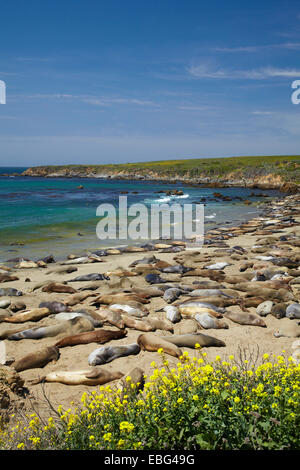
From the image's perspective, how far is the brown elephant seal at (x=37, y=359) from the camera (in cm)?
522

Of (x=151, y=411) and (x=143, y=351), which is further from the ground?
(x=151, y=411)

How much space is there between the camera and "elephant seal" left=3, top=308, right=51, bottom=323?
22.8 feet

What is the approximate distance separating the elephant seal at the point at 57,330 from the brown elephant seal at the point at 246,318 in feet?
9.88

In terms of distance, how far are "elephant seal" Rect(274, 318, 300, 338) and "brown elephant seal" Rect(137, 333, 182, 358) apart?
2127mm

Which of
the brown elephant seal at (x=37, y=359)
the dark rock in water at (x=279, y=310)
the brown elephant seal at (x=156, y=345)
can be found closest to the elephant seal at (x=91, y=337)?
the brown elephant seal at (x=37, y=359)

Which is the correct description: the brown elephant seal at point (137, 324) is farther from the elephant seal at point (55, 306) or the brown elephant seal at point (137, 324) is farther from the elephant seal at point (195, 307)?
the elephant seal at point (55, 306)

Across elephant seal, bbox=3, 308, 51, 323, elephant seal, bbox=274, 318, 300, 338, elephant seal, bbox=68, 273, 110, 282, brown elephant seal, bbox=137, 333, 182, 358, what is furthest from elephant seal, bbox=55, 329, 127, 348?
elephant seal, bbox=68, 273, 110, 282

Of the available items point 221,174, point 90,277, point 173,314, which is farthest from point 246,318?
point 221,174

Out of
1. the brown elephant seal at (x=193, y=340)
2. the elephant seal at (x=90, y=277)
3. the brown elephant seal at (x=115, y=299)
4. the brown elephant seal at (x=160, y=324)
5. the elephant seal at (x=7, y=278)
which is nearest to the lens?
the brown elephant seal at (x=193, y=340)

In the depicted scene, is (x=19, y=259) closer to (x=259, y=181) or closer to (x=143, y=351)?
(x=143, y=351)

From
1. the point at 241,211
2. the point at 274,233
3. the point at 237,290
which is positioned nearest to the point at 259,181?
the point at 241,211

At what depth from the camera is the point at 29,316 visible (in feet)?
23.1

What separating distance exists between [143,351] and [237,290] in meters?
4.05
